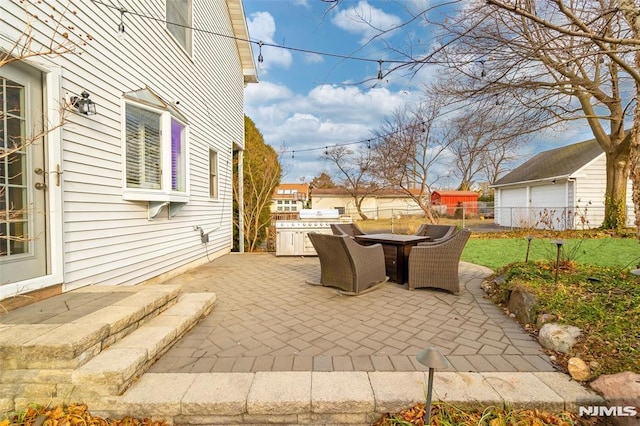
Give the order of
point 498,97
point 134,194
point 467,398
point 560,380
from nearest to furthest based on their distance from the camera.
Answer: point 467,398 → point 560,380 → point 134,194 → point 498,97

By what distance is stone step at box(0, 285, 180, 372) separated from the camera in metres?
1.82

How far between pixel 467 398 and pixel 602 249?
8.63 m

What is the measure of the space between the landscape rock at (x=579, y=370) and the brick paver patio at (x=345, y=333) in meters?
0.17

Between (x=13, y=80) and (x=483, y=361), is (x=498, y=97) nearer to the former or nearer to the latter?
(x=483, y=361)

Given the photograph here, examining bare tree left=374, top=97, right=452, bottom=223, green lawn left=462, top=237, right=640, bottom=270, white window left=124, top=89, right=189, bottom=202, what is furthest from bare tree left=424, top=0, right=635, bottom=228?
bare tree left=374, top=97, right=452, bottom=223

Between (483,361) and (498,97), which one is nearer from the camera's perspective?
(483,361)

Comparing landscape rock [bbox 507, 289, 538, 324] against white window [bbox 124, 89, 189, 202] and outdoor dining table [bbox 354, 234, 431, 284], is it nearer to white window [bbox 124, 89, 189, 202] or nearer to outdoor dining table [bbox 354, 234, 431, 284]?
outdoor dining table [bbox 354, 234, 431, 284]

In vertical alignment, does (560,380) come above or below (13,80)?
below

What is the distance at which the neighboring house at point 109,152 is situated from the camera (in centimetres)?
265

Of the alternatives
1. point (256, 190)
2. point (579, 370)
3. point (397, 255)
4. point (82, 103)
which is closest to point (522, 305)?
point (579, 370)

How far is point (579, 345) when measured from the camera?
91.1 inches

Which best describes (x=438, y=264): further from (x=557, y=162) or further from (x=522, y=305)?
(x=557, y=162)

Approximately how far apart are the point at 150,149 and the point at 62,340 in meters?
3.18

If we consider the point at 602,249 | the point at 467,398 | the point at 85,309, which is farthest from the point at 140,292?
the point at 602,249
